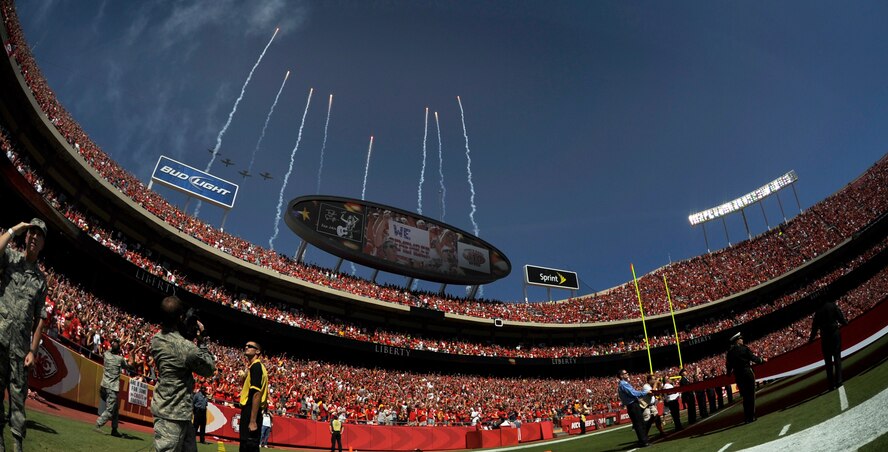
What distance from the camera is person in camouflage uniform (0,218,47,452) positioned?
14.7 ft

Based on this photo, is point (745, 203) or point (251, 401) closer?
point (251, 401)

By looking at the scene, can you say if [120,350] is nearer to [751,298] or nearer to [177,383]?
[177,383]

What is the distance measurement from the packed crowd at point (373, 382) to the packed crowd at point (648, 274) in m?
6.59

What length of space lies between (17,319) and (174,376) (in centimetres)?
157

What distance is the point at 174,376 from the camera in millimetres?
4578

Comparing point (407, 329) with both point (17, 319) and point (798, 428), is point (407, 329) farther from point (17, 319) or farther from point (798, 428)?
point (17, 319)

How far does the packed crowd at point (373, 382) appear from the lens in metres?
19.0

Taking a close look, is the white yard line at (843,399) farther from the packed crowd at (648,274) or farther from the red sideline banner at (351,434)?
the packed crowd at (648,274)

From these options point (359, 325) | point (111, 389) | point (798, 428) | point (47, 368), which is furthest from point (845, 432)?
point (359, 325)

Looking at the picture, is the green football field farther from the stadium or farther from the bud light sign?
the bud light sign

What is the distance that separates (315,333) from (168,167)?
16544 mm

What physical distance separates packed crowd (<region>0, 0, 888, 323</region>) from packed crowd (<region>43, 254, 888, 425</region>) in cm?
659

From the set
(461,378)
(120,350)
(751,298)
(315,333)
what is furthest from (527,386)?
(120,350)

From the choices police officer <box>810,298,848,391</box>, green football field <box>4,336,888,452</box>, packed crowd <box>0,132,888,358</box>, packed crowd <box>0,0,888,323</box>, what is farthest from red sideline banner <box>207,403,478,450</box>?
packed crowd <box>0,0,888,323</box>
